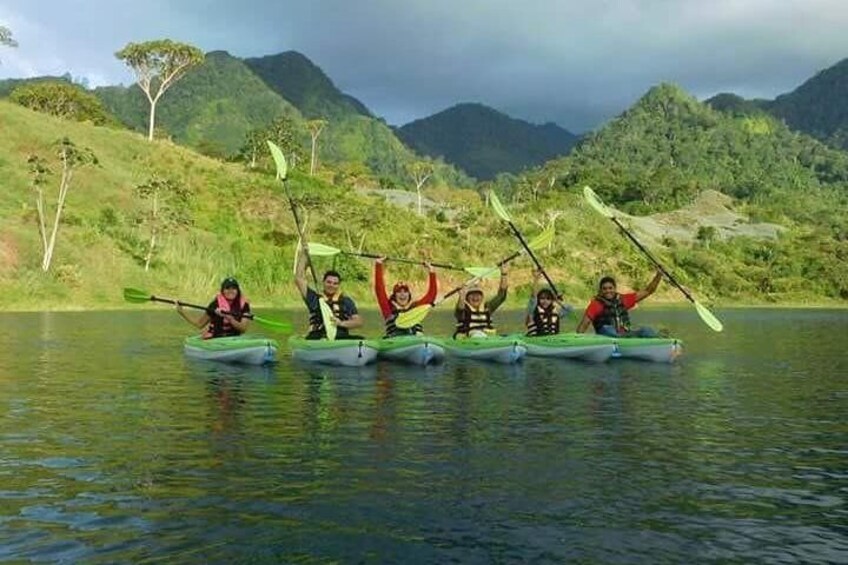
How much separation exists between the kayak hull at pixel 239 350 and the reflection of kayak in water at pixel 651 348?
26.7 feet

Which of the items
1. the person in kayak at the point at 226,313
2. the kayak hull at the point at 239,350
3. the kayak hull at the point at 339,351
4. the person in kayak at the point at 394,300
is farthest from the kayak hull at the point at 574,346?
the person in kayak at the point at 226,313

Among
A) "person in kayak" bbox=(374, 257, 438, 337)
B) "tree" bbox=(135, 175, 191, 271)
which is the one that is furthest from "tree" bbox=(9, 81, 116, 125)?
"person in kayak" bbox=(374, 257, 438, 337)

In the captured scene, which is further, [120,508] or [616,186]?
[616,186]

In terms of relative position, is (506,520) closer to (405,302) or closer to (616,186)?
(405,302)

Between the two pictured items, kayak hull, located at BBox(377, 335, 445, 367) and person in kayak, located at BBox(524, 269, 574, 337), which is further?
person in kayak, located at BBox(524, 269, 574, 337)

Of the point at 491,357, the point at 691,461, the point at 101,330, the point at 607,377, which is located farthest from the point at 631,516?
the point at 101,330

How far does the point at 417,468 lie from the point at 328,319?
33.3ft

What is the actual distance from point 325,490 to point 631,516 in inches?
112

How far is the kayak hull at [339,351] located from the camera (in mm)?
19297

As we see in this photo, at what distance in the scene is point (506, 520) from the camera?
7.65 meters

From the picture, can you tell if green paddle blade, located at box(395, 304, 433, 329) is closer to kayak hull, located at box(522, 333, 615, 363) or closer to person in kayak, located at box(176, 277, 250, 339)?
kayak hull, located at box(522, 333, 615, 363)

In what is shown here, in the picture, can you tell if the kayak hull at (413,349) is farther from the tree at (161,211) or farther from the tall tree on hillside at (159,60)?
the tall tree on hillside at (159,60)

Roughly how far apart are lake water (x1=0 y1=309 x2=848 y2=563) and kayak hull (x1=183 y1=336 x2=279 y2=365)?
1354mm

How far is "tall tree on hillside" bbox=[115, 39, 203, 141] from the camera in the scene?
79438 mm
